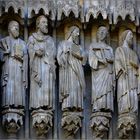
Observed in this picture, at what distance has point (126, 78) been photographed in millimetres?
13977

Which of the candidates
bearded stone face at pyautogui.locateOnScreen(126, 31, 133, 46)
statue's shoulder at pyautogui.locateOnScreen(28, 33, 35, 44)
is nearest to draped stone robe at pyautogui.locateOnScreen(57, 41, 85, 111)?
statue's shoulder at pyautogui.locateOnScreen(28, 33, 35, 44)

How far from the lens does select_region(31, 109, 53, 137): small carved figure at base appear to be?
44.9 feet

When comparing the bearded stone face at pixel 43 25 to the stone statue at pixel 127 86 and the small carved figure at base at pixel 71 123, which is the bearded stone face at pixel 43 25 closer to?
the stone statue at pixel 127 86

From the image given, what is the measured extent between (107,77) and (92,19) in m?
0.80

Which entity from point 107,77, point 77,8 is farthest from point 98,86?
point 77,8

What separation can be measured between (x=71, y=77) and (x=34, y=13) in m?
0.96

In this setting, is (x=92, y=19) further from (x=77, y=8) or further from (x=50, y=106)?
(x=50, y=106)

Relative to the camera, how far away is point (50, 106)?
541 inches

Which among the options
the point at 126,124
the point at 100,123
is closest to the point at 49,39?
the point at 100,123

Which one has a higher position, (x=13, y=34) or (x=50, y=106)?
(x=13, y=34)

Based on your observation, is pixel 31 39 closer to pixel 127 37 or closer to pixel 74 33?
pixel 74 33

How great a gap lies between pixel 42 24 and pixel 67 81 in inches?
31.3

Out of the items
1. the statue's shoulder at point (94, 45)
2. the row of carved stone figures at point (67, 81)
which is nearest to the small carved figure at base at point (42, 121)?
the row of carved stone figures at point (67, 81)

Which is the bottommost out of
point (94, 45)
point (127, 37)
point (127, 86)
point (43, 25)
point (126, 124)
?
point (126, 124)
